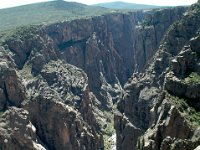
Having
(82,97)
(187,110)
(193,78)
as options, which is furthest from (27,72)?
(187,110)

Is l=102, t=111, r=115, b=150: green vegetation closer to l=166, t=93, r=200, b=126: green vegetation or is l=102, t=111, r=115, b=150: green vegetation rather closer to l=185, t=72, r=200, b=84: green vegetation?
l=185, t=72, r=200, b=84: green vegetation


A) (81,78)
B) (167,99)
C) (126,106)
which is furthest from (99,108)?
(167,99)

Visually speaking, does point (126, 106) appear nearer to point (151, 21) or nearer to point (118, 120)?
point (118, 120)

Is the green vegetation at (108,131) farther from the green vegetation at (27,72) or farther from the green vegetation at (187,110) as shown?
A: the green vegetation at (187,110)

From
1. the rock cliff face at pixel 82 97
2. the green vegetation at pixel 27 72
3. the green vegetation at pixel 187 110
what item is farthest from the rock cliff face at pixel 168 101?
the green vegetation at pixel 27 72

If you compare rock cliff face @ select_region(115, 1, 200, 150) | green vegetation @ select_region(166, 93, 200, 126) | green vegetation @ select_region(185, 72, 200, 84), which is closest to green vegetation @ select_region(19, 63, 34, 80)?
rock cliff face @ select_region(115, 1, 200, 150)

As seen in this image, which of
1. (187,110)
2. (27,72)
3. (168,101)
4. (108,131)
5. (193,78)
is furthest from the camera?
(108,131)

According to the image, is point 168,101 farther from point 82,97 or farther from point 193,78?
point 82,97
